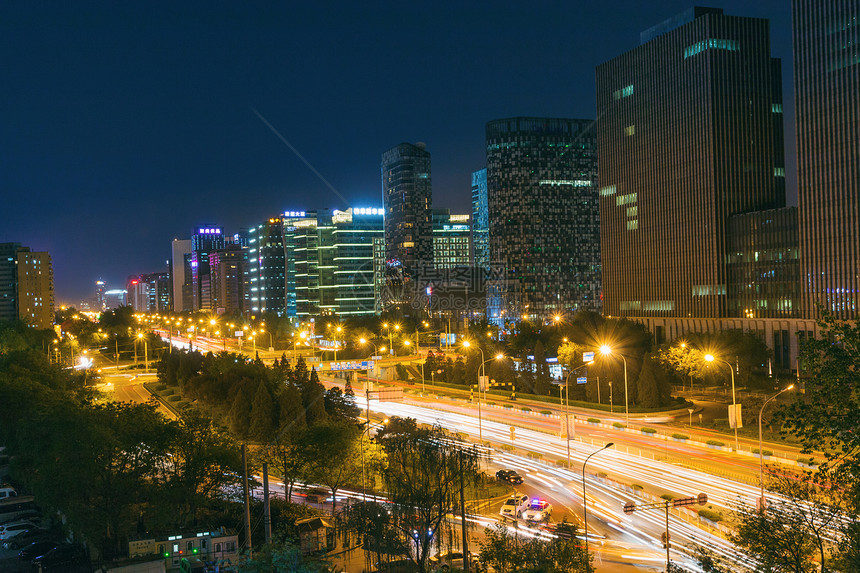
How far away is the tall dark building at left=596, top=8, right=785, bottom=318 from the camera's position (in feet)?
356

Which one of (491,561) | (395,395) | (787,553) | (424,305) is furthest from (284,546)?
(424,305)

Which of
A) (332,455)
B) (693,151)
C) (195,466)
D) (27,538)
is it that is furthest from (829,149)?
(27,538)

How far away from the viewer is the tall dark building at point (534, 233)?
197 meters

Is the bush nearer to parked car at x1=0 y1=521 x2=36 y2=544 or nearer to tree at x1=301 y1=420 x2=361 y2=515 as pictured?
tree at x1=301 y1=420 x2=361 y2=515

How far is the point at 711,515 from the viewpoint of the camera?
1357 inches

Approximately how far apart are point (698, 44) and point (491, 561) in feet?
337

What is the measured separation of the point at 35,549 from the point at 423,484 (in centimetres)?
2131

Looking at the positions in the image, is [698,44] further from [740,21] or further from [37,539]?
[37,539]

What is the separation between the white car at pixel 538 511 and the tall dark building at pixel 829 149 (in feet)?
197

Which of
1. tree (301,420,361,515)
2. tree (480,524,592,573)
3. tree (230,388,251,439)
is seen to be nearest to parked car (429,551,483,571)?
tree (480,524,592,573)

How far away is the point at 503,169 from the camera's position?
198m

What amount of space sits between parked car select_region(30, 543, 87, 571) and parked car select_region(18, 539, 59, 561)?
52 centimetres

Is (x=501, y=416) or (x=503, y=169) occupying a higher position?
(x=503, y=169)

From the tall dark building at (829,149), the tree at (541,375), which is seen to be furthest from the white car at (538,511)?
the tall dark building at (829,149)
